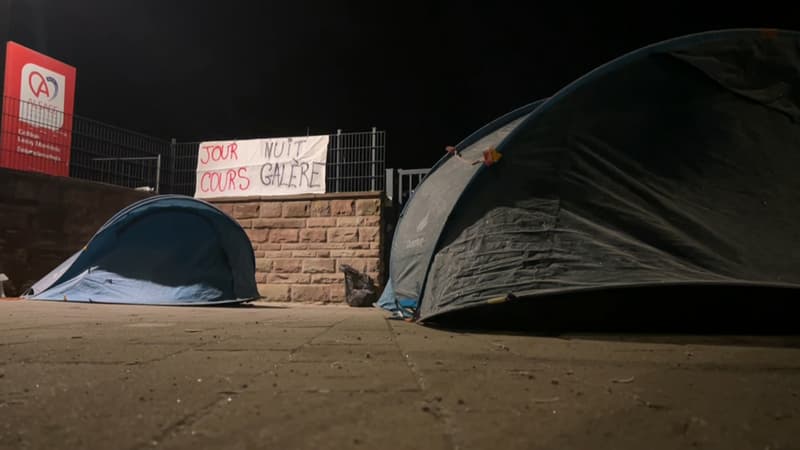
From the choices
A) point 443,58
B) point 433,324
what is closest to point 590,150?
point 433,324

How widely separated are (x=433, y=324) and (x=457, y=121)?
26.4ft

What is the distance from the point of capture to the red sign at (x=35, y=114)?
22.5ft

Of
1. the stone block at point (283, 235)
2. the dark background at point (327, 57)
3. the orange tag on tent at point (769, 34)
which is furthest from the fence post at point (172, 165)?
the orange tag on tent at point (769, 34)

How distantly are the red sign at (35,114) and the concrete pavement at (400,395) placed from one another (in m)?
6.48

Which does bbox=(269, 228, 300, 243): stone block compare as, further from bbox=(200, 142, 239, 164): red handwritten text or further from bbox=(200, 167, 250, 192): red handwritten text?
bbox=(200, 142, 239, 164): red handwritten text

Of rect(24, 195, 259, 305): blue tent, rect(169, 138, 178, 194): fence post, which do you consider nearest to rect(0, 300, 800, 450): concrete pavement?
rect(24, 195, 259, 305): blue tent

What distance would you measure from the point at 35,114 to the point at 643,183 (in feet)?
27.3

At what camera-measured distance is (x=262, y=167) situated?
8070 millimetres

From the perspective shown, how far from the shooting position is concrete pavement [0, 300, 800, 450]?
79 cm

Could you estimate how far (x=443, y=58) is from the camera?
9859mm

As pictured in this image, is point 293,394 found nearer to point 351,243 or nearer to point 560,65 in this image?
point 351,243

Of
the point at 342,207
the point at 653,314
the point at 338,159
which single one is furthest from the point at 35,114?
the point at 653,314

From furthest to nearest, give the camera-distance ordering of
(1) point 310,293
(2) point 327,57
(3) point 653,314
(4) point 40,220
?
(2) point 327,57, (1) point 310,293, (4) point 40,220, (3) point 653,314

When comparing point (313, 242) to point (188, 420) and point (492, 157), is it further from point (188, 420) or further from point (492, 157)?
point (188, 420)
